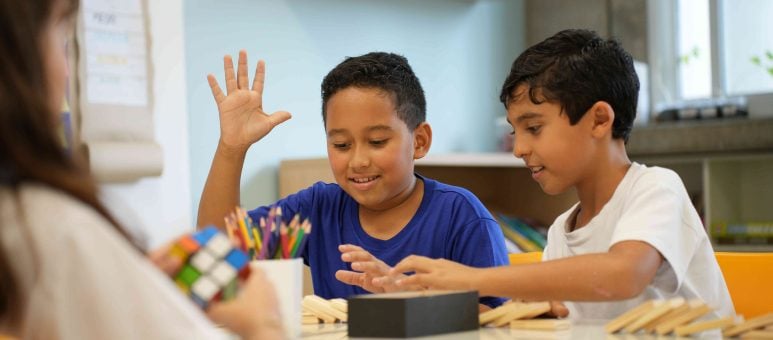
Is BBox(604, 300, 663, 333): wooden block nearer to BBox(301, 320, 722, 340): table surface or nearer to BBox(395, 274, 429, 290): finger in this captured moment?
BBox(301, 320, 722, 340): table surface

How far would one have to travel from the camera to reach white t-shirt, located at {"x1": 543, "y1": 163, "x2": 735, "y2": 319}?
1.24m

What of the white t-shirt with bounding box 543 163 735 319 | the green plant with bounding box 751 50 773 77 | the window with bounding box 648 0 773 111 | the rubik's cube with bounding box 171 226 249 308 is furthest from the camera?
the window with bounding box 648 0 773 111

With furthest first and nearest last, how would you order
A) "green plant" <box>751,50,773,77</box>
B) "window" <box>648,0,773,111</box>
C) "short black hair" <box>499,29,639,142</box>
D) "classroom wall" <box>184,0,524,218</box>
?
"window" <box>648,0,773,111</box> → "green plant" <box>751,50,773,77</box> → "classroom wall" <box>184,0,524,218</box> → "short black hair" <box>499,29,639,142</box>

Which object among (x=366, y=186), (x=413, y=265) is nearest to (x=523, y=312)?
(x=413, y=265)

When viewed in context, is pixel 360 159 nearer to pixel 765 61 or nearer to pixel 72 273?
pixel 72 273

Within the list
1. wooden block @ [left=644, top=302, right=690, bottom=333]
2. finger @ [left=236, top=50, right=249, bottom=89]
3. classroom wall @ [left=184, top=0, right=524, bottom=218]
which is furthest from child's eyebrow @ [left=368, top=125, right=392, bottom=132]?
classroom wall @ [left=184, top=0, right=524, bottom=218]

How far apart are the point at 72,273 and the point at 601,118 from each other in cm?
112

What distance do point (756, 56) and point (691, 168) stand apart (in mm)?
604

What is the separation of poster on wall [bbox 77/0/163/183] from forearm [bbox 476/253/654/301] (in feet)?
4.59

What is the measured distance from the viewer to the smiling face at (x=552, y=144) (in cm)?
150

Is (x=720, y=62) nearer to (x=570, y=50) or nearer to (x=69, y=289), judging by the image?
(x=570, y=50)

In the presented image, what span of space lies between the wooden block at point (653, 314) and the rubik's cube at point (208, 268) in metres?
0.49

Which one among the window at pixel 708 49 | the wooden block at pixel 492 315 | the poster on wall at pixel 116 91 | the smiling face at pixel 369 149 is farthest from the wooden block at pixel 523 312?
the window at pixel 708 49

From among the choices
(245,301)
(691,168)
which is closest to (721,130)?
(691,168)
